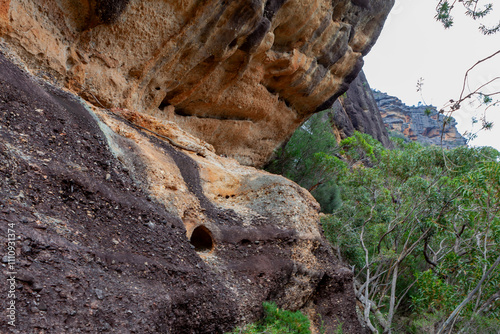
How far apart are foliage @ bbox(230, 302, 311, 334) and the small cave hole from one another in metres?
1.54

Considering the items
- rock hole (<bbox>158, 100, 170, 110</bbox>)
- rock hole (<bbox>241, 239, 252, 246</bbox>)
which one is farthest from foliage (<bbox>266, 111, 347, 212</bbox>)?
rock hole (<bbox>241, 239, 252, 246</bbox>)

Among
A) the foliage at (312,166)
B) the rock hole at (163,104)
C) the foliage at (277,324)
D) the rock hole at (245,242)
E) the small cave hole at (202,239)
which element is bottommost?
the foliage at (277,324)

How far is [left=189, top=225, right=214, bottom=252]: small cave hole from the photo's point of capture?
22.6 feet

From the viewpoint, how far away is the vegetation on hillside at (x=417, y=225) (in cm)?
837

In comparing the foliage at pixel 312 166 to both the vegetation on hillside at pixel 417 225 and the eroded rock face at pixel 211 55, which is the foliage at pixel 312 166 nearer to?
the vegetation on hillside at pixel 417 225

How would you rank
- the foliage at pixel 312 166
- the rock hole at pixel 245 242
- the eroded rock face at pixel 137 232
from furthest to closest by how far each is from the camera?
the foliage at pixel 312 166
the rock hole at pixel 245 242
the eroded rock face at pixel 137 232

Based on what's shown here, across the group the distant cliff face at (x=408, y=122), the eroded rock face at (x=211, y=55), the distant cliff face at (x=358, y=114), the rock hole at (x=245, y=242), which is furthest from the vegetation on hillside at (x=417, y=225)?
the distant cliff face at (x=408, y=122)

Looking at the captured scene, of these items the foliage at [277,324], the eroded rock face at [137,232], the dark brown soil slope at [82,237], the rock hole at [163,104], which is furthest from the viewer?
the rock hole at [163,104]

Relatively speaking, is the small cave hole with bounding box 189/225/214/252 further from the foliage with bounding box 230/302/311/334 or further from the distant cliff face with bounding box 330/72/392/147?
the distant cliff face with bounding box 330/72/392/147

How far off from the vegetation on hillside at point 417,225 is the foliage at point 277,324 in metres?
3.22

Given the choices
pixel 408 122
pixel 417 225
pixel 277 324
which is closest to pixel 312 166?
pixel 417 225

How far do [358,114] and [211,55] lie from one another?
29576 mm

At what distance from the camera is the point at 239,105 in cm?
1385

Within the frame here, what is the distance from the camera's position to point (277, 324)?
6270mm
